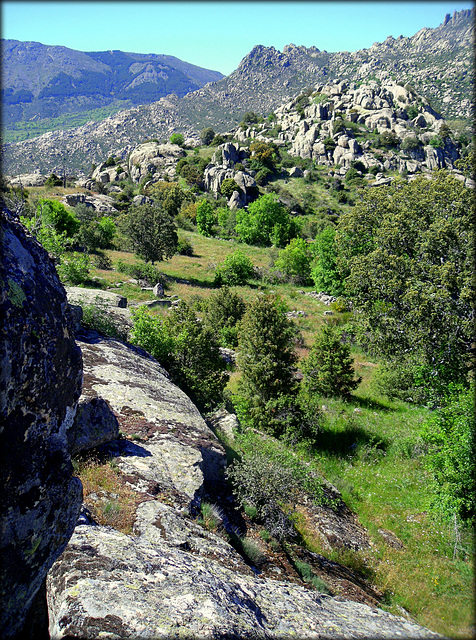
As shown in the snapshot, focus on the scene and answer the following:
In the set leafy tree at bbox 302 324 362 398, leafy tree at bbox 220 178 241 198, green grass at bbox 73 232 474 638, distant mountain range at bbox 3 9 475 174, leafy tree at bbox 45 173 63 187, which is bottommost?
green grass at bbox 73 232 474 638

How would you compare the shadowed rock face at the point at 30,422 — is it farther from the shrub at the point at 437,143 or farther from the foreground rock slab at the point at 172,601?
the shrub at the point at 437,143

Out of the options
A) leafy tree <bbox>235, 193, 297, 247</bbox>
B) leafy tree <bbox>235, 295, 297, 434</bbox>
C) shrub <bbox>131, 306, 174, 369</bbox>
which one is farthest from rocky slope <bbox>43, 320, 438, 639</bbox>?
leafy tree <bbox>235, 193, 297, 247</bbox>

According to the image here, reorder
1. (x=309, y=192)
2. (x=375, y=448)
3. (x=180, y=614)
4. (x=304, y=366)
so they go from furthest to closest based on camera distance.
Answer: (x=309, y=192)
(x=304, y=366)
(x=375, y=448)
(x=180, y=614)

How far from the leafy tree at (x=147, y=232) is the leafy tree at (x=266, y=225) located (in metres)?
28.1

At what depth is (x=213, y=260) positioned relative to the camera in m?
49.3

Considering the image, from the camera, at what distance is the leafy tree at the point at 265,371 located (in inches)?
580

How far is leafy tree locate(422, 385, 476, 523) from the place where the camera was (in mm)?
9359

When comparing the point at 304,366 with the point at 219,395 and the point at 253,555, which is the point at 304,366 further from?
the point at 253,555

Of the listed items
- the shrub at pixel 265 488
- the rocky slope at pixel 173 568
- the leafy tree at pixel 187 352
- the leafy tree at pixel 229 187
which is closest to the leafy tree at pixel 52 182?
the leafy tree at pixel 229 187

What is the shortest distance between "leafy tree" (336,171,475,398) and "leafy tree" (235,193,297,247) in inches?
1579

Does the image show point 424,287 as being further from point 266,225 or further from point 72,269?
point 266,225

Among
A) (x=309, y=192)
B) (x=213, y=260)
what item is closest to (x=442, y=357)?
(x=213, y=260)

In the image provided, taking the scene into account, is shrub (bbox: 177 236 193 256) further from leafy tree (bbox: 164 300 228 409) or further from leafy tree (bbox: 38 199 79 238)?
leafy tree (bbox: 164 300 228 409)

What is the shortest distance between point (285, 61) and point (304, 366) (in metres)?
237
